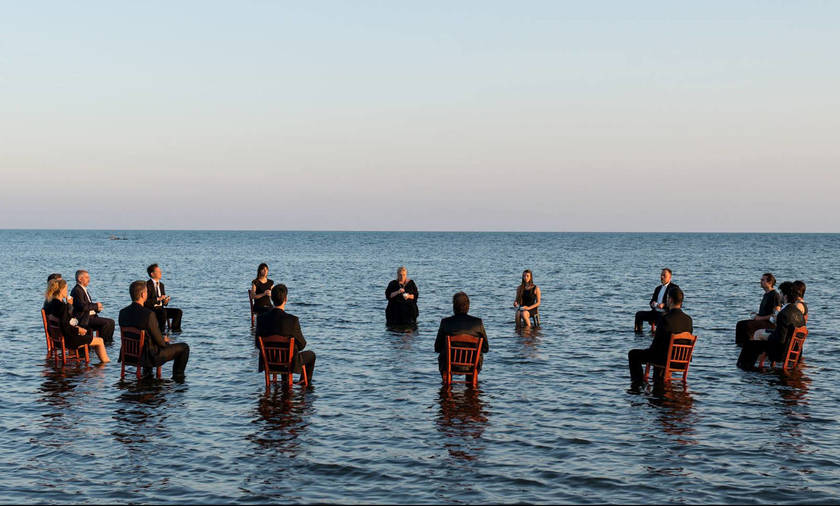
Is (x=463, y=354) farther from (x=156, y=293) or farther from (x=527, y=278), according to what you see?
(x=156, y=293)

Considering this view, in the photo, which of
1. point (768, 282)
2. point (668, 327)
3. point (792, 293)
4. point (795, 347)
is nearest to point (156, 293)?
point (668, 327)

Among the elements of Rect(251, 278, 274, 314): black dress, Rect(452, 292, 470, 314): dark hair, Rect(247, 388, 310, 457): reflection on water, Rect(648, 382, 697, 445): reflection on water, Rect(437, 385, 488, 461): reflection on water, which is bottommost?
Rect(247, 388, 310, 457): reflection on water

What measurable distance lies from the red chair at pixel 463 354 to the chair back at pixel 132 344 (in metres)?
5.79

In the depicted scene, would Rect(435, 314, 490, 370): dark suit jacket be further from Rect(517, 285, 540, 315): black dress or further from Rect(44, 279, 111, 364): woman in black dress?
Rect(517, 285, 540, 315): black dress

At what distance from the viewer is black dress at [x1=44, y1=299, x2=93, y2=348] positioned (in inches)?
634

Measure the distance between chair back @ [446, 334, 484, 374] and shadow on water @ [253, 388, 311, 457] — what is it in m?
2.76

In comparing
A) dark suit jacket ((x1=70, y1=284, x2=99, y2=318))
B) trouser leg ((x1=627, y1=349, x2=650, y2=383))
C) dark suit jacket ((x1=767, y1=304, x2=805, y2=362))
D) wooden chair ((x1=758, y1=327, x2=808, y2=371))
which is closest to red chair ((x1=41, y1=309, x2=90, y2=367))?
dark suit jacket ((x1=70, y1=284, x2=99, y2=318))

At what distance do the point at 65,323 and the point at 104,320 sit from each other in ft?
6.93

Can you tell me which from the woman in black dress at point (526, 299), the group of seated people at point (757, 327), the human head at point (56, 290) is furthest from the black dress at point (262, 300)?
the group of seated people at point (757, 327)

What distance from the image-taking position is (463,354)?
13.8 metres

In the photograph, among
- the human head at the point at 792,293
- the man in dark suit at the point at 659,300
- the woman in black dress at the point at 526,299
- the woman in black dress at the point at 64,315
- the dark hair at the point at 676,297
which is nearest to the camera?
the dark hair at the point at 676,297

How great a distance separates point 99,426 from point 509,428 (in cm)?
648

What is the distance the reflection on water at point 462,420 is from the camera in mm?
10852

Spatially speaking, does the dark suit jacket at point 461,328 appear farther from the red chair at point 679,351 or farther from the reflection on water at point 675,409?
the red chair at point 679,351
